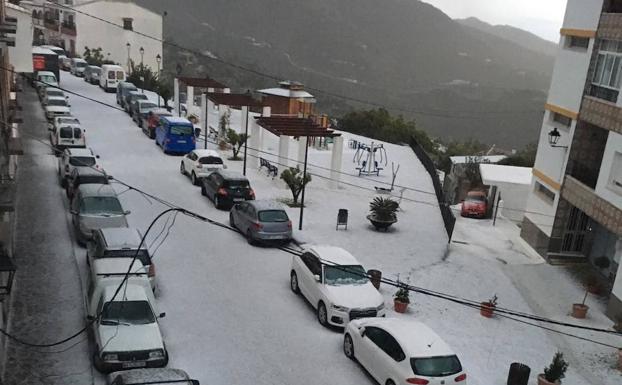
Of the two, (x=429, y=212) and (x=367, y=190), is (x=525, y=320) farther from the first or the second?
(x=367, y=190)

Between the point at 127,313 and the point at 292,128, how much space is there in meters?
17.8

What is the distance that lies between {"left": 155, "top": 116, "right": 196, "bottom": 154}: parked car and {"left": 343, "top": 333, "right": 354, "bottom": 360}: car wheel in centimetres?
2042

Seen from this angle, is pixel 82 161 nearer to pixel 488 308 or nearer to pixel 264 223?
pixel 264 223

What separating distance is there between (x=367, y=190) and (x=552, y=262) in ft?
33.0

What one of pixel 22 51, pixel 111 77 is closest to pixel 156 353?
pixel 22 51

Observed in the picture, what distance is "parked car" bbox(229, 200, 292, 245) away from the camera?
20.1m

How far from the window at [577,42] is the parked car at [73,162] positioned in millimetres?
Answer: 19274

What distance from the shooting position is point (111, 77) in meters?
50.0

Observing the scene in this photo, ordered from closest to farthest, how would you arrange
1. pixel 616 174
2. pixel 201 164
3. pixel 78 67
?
pixel 616 174 → pixel 201 164 → pixel 78 67

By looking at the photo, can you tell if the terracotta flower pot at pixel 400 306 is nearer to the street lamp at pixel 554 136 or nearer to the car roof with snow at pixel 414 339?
the car roof with snow at pixel 414 339

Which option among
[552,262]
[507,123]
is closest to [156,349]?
[552,262]

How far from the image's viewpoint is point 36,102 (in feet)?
142

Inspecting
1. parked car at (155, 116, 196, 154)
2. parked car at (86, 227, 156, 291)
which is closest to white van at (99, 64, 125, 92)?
parked car at (155, 116, 196, 154)

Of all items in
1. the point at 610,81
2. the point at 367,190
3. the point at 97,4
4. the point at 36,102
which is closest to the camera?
the point at 610,81
